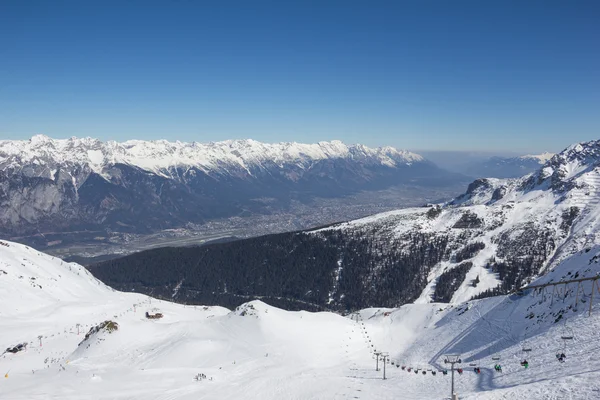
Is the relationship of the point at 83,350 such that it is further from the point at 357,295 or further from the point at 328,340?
the point at 357,295

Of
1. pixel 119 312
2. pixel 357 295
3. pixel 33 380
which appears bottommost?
pixel 357 295

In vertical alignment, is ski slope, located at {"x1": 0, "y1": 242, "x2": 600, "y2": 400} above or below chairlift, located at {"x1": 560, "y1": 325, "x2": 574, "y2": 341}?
below

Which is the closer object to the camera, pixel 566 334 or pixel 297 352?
pixel 566 334

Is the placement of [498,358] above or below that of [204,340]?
above

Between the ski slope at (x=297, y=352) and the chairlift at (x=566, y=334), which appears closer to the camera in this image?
the ski slope at (x=297, y=352)

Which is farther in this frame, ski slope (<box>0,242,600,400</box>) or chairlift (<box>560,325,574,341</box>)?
chairlift (<box>560,325,574,341</box>)

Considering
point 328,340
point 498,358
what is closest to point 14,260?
point 328,340

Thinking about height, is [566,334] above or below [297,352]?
above

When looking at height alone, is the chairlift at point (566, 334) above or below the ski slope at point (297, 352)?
above
